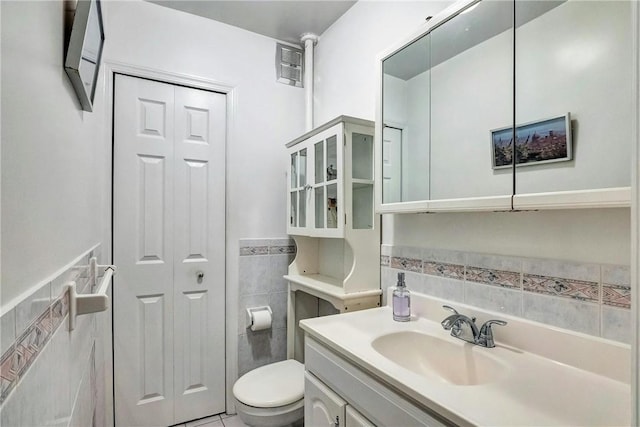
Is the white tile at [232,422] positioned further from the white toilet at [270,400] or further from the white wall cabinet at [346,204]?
the white wall cabinet at [346,204]

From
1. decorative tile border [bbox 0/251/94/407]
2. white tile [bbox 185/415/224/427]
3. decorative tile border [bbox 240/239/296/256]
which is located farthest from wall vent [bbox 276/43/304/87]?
white tile [bbox 185/415/224/427]

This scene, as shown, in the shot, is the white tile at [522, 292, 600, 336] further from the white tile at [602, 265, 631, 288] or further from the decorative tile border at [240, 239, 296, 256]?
the decorative tile border at [240, 239, 296, 256]

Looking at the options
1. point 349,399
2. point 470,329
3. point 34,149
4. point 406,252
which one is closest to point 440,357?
point 470,329

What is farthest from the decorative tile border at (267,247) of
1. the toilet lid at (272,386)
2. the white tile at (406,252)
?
the white tile at (406,252)

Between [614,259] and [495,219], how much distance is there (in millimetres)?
346

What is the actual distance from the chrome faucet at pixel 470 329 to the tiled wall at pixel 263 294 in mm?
1261

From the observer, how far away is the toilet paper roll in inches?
82.7

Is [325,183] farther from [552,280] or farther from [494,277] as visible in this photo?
[552,280]

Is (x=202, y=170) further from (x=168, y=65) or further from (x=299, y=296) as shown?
(x=299, y=296)

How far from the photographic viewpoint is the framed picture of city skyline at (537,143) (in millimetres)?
942

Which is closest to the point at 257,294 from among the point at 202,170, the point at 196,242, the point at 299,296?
the point at 299,296

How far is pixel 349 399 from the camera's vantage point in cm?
110

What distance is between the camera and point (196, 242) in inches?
81.1

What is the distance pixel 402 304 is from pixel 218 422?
1.46 m
